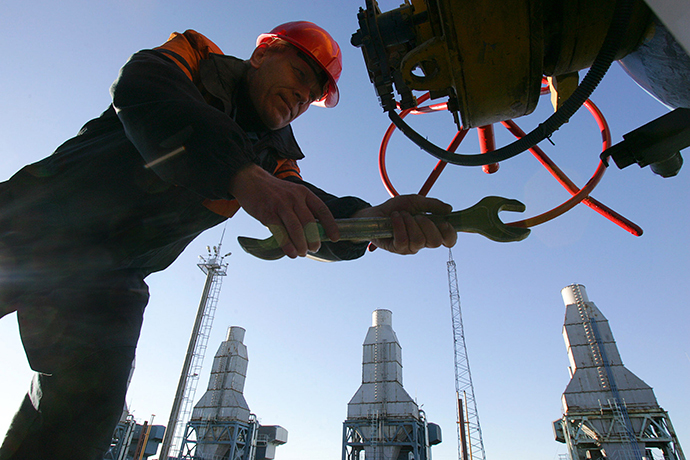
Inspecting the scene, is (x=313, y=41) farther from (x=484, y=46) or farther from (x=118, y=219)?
(x=118, y=219)

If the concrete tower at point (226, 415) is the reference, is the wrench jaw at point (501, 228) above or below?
below

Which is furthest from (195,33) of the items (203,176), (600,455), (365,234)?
(600,455)

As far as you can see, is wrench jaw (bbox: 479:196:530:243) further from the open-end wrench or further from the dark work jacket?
the dark work jacket

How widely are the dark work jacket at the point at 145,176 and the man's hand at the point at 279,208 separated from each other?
0.16 feet

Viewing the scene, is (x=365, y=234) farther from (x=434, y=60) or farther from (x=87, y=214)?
(x=87, y=214)

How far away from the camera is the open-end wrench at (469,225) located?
1231 mm

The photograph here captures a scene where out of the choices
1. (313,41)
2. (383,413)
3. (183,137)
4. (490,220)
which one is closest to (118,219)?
(183,137)

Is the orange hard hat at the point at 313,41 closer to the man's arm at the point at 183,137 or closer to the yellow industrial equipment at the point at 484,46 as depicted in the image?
the yellow industrial equipment at the point at 484,46

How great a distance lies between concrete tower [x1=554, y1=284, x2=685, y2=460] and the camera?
610 inches

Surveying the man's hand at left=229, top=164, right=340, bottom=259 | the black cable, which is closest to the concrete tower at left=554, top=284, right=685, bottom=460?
the black cable

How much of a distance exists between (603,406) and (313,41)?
20.1 metres

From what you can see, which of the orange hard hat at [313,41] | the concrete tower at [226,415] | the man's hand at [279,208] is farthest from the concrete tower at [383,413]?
the man's hand at [279,208]

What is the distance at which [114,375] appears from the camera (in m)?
1.45

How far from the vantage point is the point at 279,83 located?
184cm
